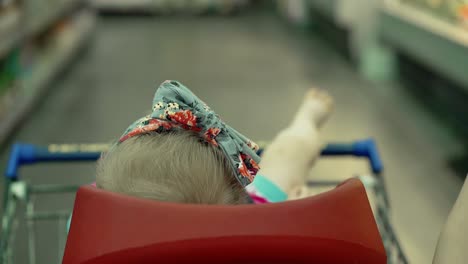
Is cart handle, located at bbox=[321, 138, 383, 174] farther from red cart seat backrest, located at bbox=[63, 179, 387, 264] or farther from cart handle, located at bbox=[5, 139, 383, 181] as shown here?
red cart seat backrest, located at bbox=[63, 179, 387, 264]

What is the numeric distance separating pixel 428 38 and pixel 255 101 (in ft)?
3.87

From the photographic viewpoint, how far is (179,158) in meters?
0.90

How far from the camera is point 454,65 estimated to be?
3.14 meters

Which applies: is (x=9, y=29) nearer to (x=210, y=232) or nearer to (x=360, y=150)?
(x=360, y=150)

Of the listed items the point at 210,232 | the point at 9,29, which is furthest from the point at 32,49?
the point at 210,232

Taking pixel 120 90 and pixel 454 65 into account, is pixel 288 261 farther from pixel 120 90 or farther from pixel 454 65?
pixel 120 90

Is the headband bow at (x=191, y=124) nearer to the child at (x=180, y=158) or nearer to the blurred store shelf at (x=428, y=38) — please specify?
the child at (x=180, y=158)

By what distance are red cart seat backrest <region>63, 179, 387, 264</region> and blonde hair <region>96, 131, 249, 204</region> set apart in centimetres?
10

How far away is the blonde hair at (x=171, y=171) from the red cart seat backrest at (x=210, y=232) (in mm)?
103

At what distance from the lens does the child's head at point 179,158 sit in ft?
2.90

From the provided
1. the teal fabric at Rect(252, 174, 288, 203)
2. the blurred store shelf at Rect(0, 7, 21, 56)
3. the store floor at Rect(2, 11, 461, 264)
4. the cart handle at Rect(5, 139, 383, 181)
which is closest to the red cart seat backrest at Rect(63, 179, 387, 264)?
the teal fabric at Rect(252, 174, 288, 203)

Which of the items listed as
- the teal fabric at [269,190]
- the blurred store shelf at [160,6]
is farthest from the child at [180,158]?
the blurred store shelf at [160,6]

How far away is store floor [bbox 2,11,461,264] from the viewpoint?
2768 mm

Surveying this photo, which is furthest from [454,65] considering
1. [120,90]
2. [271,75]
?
[120,90]
